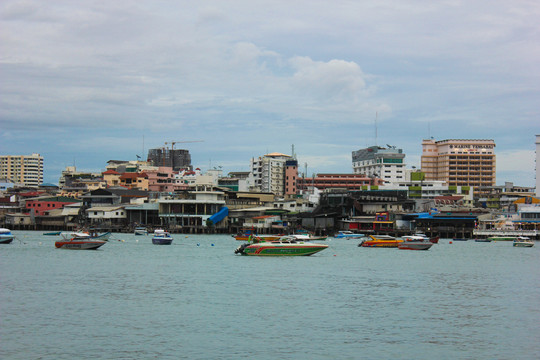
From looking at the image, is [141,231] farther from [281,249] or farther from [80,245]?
[281,249]

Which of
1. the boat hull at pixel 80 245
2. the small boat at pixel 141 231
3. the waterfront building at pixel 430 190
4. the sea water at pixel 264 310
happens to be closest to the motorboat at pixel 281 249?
the sea water at pixel 264 310

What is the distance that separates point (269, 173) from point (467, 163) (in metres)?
60.4

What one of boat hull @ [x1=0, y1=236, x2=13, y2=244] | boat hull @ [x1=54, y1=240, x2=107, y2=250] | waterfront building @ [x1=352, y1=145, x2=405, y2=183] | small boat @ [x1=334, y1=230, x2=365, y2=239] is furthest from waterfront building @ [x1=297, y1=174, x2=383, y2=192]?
boat hull @ [x1=54, y1=240, x2=107, y2=250]

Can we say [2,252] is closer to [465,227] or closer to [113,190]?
[113,190]

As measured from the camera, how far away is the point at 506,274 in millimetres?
49844

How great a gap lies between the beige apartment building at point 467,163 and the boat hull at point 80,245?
136 metres

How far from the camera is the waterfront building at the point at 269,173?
16436 cm

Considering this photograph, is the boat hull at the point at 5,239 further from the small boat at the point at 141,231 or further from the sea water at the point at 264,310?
the small boat at the point at 141,231

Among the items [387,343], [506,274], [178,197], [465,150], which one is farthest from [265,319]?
[465,150]

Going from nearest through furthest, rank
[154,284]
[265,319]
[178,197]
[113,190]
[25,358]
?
1. [25,358]
2. [265,319]
3. [154,284]
4. [178,197]
5. [113,190]

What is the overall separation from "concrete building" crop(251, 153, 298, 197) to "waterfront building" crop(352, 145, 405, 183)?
70.5ft

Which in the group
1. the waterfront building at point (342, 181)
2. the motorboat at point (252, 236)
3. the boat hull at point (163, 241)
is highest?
the waterfront building at point (342, 181)

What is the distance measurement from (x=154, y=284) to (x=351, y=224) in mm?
70776

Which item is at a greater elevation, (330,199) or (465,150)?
(465,150)
